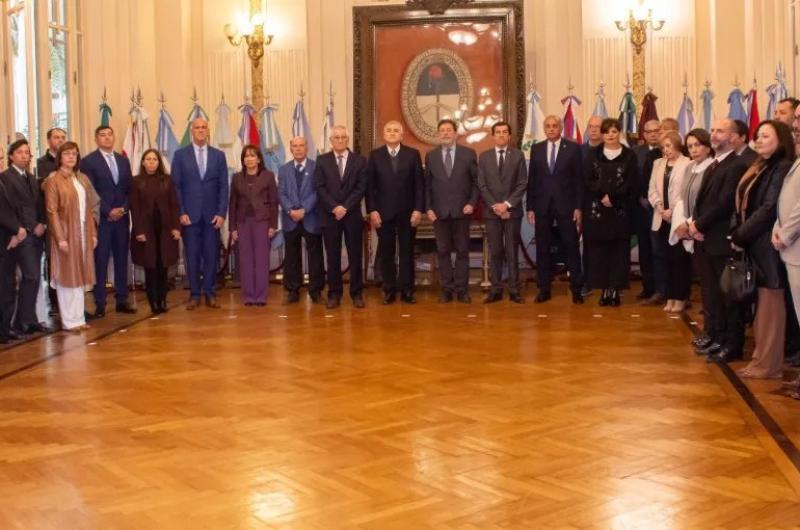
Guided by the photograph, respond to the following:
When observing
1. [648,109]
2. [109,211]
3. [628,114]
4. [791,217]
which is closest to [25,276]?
[109,211]

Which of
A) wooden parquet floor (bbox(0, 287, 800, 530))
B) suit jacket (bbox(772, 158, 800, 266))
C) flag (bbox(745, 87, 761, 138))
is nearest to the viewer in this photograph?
wooden parquet floor (bbox(0, 287, 800, 530))

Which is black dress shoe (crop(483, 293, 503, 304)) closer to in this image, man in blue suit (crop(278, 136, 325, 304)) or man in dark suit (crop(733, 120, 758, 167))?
man in blue suit (crop(278, 136, 325, 304))

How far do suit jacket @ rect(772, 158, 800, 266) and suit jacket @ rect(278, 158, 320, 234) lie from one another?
5.14 meters

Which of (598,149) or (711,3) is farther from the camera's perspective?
(711,3)

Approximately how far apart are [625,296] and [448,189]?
1933 mm

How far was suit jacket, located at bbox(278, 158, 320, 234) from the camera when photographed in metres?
10.2

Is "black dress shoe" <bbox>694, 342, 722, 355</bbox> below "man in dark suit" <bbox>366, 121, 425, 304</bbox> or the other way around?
below

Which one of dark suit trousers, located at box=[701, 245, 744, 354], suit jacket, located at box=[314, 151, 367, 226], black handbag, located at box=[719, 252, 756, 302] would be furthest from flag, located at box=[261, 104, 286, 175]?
black handbag, located at box=[719, 252, 756, 302]

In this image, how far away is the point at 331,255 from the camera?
10.0 metres

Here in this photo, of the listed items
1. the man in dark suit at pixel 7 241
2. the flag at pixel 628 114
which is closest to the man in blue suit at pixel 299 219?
the man in dark suit at pixel 7 241

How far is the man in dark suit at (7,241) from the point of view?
8.12 meters

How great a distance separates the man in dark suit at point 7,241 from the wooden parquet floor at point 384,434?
0.29 m

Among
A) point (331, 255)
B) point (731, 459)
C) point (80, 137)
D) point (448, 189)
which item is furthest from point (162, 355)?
point (80, 137)

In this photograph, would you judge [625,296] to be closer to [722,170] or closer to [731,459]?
[722,170]
